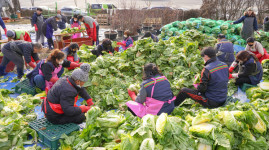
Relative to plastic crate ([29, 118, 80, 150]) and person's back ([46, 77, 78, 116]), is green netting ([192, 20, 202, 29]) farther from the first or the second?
plastic crate ([29, 118, 80, 150])

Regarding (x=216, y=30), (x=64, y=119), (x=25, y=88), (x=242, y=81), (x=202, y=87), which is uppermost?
(x=216, y=30)

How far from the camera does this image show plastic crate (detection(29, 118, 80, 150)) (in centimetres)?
306

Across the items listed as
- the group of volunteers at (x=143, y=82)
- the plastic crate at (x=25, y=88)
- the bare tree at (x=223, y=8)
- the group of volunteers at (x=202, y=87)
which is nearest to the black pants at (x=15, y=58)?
the group of volunteers at (x=143, y=82)

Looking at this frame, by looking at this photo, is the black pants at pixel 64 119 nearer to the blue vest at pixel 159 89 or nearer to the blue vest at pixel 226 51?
the blue vest at pixel 159 89

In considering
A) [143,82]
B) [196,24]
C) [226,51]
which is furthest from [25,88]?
[196,24]

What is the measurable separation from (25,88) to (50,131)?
223cm

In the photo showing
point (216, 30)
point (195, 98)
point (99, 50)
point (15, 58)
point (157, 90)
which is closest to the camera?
point (157, 90)

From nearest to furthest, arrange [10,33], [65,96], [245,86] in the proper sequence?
1. [65,96]
2. [245,86]
3. [10,33]

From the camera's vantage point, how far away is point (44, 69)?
4602mm

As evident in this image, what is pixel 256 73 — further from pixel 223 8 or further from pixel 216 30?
pixel 223 8

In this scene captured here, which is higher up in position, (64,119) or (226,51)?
(226,51)

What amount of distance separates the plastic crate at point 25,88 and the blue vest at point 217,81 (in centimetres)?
397

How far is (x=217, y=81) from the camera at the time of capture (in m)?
3.74

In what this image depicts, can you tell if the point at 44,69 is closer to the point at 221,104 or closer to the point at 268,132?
the point at 221,104
